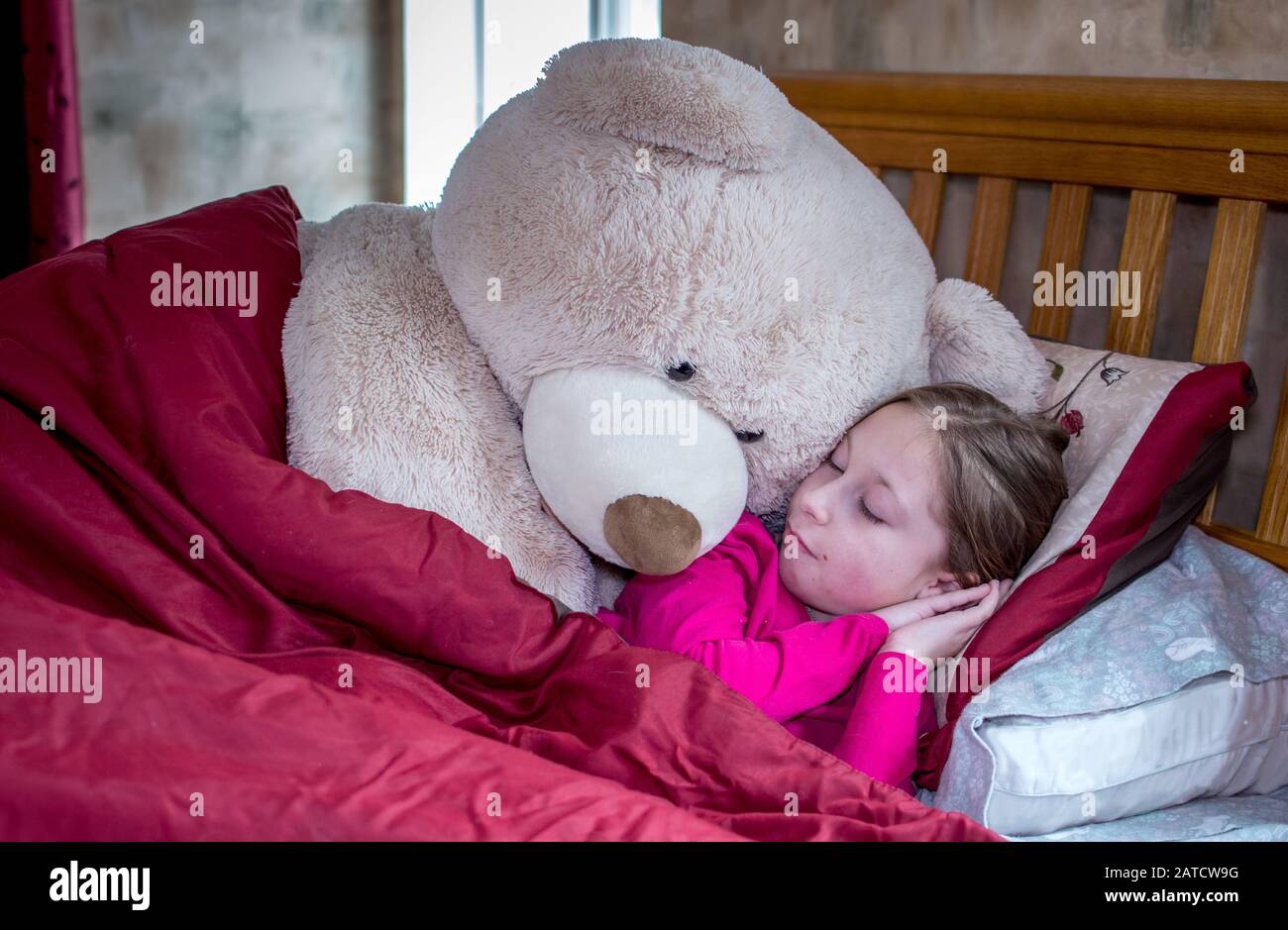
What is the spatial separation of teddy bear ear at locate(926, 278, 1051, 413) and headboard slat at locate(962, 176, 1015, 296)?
1.12ft

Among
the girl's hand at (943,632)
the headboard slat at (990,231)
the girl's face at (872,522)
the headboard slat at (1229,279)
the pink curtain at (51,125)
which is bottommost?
the girl's hand at (943,632)

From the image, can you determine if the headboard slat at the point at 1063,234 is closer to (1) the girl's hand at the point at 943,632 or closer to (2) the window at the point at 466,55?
(1) the girl's hand at the point at 943,632

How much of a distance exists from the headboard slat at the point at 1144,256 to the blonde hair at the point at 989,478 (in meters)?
0.25

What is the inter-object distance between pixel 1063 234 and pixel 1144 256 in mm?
123

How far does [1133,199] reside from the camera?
1.27 metres

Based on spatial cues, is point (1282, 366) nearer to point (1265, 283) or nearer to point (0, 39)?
point (1265, 283)

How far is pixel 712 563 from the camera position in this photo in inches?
42.3

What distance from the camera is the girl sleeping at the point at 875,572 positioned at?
101 centimetres

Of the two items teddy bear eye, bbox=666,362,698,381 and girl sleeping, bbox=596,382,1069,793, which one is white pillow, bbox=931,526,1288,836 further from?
teddy bear eye, bbox=666,362,698,381

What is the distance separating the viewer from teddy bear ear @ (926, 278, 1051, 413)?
1.10 meters

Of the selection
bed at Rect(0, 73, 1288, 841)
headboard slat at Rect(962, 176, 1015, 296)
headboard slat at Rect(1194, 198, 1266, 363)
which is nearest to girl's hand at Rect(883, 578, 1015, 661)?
bed at Rect(0, 73, 1288, 841)

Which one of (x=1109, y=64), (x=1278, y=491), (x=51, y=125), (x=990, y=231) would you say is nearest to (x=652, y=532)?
(x=1278, y=491)

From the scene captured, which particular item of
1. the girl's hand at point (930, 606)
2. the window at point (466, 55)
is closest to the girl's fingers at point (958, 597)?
the girl's hand at point (930, 606)
